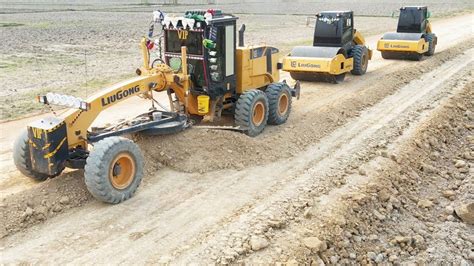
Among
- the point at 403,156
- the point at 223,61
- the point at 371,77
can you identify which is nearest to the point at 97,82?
A: the point at 223,61

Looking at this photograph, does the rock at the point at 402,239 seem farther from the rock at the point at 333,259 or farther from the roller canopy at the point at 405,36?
the roller canopy at the point at 405,36

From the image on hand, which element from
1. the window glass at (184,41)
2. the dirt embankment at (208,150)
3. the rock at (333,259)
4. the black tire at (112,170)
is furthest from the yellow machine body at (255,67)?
the rock at (333,259)

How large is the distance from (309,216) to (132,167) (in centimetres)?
275

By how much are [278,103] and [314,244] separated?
16.0ft

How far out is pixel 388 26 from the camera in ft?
115

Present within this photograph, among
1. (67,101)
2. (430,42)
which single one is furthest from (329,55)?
(67,101)

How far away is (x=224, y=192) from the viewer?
7.86 meters

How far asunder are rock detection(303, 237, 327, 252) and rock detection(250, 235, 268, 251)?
0.54 metres

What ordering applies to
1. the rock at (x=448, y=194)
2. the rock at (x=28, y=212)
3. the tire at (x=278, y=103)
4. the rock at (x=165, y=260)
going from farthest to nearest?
the tire at (x=278, y=103)
the rock at (x=448, y=194)
the rock at (x=28, y=212)
the rock at (x=165, y=260)

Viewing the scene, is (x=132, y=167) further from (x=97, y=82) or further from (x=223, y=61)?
(x=97, y=82)

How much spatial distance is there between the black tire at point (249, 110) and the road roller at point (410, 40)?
10.8m

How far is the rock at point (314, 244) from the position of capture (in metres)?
6.41

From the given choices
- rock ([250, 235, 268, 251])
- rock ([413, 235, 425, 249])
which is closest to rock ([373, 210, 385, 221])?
rock ([413, 235, 425, 249])

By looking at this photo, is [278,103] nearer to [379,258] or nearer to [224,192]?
[224,192]
